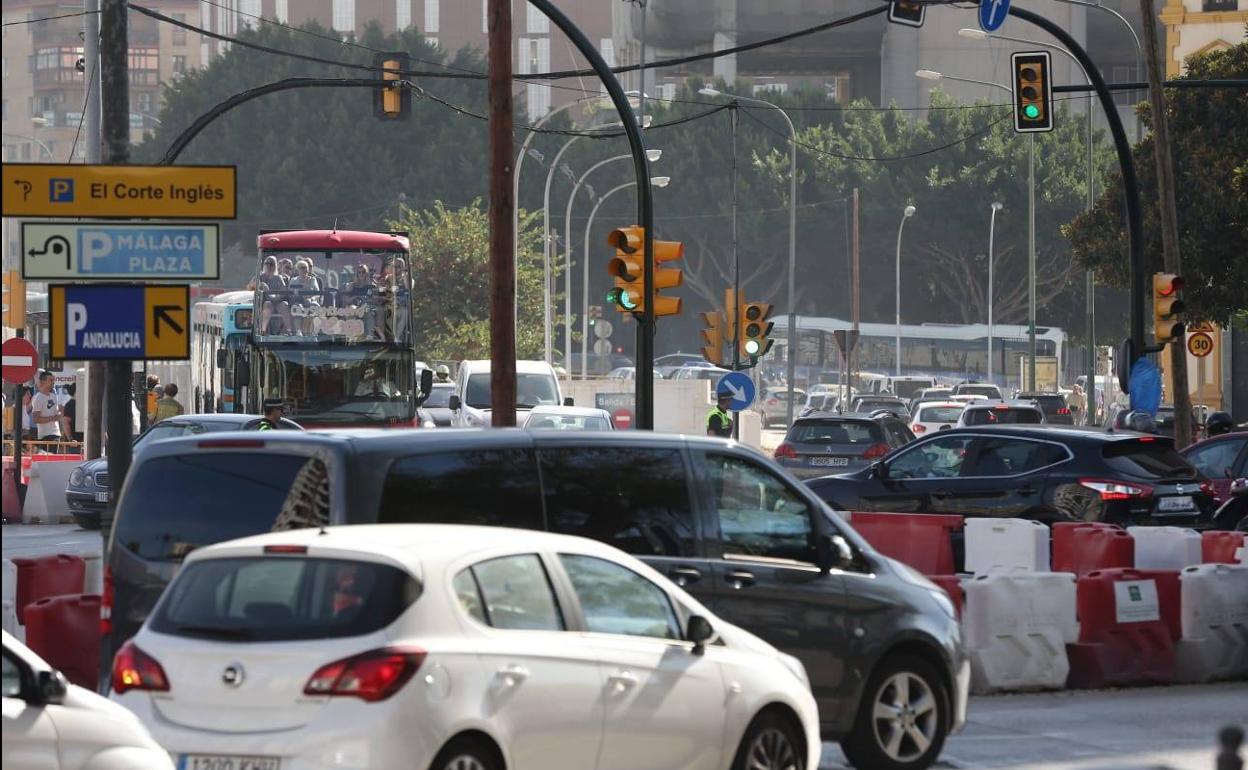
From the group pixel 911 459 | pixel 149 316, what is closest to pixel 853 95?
pixel 911 459

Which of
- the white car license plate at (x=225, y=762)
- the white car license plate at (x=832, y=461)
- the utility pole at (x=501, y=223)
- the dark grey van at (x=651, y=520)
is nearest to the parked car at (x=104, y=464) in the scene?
the utility pole at (x=501, y=223)

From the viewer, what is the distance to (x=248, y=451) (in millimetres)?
9070

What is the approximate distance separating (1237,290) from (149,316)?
92.3 ft

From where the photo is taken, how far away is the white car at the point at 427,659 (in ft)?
23.1

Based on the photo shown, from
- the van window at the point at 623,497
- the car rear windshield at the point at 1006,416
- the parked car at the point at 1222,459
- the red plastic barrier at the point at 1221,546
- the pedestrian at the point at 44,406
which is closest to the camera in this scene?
the van window at the point at 623,497

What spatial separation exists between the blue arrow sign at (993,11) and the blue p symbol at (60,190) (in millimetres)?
15780

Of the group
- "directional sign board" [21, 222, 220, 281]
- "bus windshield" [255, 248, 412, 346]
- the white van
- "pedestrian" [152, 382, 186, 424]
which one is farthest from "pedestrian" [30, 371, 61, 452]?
"directional sign board" [21, 222, 220, 281]

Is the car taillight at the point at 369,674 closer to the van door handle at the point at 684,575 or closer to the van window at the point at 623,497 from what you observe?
the van window at the point at 623,497

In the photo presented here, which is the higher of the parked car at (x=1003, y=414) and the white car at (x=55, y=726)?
the parked car at (x=1003, y=414)

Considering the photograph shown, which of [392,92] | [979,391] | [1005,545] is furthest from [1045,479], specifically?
[979,391]

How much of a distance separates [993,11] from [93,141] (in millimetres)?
10939

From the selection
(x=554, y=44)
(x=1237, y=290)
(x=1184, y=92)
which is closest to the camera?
(x=1237, y=290)

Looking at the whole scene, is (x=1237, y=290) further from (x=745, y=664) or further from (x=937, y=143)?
(x=937, y=143)

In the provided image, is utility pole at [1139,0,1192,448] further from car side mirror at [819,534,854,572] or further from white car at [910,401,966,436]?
white car at [910,401,966,436]
